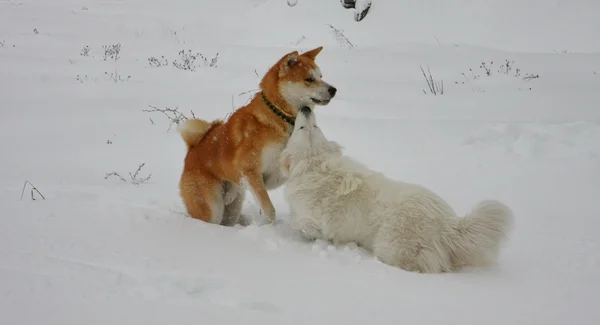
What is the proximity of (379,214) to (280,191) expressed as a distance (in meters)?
1.98

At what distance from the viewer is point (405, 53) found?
9984 millimetres

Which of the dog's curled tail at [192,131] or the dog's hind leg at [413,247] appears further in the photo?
the dog's curled tail at [192,131]

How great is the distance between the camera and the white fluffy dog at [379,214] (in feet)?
9.73

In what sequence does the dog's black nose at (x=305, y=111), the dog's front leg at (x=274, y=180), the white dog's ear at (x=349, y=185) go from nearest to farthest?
1. the white dog's ear at (x=349, y=185)
2. the dog's black nose at (x=305, y=111)
3. the dog's front leg at (x=274, y=180)

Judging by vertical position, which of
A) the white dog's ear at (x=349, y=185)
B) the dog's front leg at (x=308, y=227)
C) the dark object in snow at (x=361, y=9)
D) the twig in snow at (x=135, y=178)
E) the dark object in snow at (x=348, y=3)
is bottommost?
the twig in snow at (x=135, y=178)

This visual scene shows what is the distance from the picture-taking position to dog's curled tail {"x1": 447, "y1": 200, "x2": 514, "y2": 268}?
2936mm

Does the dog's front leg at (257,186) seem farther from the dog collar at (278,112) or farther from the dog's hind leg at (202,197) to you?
the dog collar at (278,112)

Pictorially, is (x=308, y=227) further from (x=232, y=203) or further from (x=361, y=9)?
(x=361, y=9)

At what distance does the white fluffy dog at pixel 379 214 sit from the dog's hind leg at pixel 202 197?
720 millimetres

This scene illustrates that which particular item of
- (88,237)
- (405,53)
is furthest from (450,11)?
(88,237)

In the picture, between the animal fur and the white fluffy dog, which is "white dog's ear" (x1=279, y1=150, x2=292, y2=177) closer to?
the white fluffy dog

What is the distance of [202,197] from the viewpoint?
3.96 meters

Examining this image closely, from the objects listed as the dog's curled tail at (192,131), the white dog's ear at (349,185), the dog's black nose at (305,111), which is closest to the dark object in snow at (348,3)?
the dog's curled tail at (192,131)

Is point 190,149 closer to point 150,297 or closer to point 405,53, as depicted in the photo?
point 150,297
